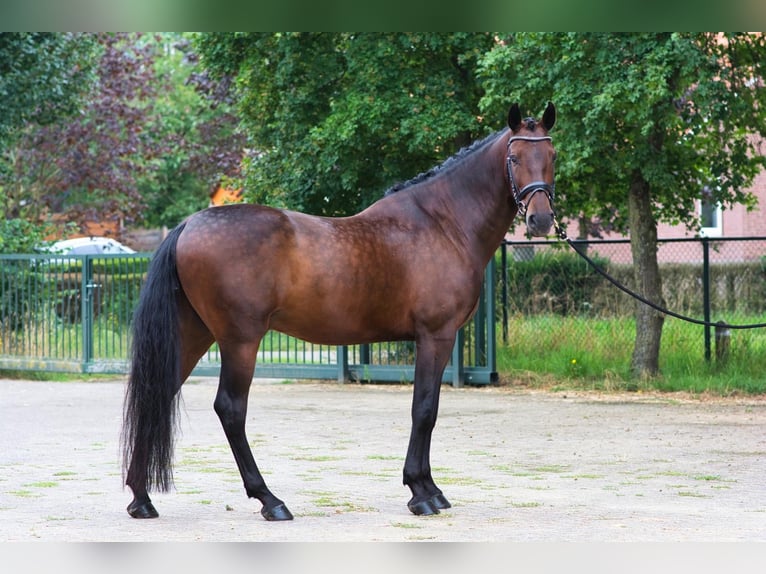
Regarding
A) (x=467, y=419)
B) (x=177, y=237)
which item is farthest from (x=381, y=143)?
(x=177, y=237)

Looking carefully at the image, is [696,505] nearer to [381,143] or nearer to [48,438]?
[48,438]

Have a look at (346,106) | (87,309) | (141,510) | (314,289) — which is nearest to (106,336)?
(87,309)

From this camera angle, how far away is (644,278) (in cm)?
1652

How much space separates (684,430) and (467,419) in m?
2.37

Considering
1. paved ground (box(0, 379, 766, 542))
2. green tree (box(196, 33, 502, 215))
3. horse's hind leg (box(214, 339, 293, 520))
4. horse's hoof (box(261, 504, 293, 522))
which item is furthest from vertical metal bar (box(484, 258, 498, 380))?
horse's hoof (box(261, 504, 293, 522))

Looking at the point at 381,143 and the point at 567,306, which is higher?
the point at 381,143

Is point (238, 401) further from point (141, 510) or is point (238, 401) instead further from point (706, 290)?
point (706, 290)

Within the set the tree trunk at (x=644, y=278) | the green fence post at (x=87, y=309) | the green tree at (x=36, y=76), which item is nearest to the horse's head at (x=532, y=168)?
the tree trunk at (x=644, y=278)

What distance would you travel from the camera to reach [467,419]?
13344mm

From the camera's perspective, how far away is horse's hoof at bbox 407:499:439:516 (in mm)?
7516

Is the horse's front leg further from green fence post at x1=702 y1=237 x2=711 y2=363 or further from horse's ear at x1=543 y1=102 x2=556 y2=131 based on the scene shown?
green fence post at x1=702 y1=237 x2=711 y2=363

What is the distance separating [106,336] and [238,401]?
11398mm

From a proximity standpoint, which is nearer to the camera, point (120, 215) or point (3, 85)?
point (3, 85)

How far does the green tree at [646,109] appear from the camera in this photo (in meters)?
14.2
